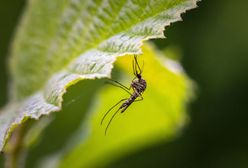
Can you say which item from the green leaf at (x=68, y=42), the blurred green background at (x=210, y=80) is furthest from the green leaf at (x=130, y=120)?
the blurred green background at (x=210, y=80)

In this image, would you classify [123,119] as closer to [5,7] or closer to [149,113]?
[149,113]

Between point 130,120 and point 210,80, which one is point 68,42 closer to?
point 130,120

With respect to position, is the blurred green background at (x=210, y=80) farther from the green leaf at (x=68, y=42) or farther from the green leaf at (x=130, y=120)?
the green leaf at (x=68, y=42)

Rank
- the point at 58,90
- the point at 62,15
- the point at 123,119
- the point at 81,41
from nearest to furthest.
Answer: the point at 58,90 → the point at 81,41 → the point at 62,15 → the point at 123,119

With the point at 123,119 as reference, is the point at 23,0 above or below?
above

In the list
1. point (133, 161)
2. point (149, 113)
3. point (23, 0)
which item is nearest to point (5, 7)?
point (23, 0)

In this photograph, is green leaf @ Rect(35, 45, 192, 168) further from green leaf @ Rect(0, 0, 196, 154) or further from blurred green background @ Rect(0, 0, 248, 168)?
blurred green background @ Rect(0, 0, 248, 168)

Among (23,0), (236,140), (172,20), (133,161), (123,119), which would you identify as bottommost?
(172,20)

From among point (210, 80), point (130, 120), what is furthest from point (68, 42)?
point (210, 80)
